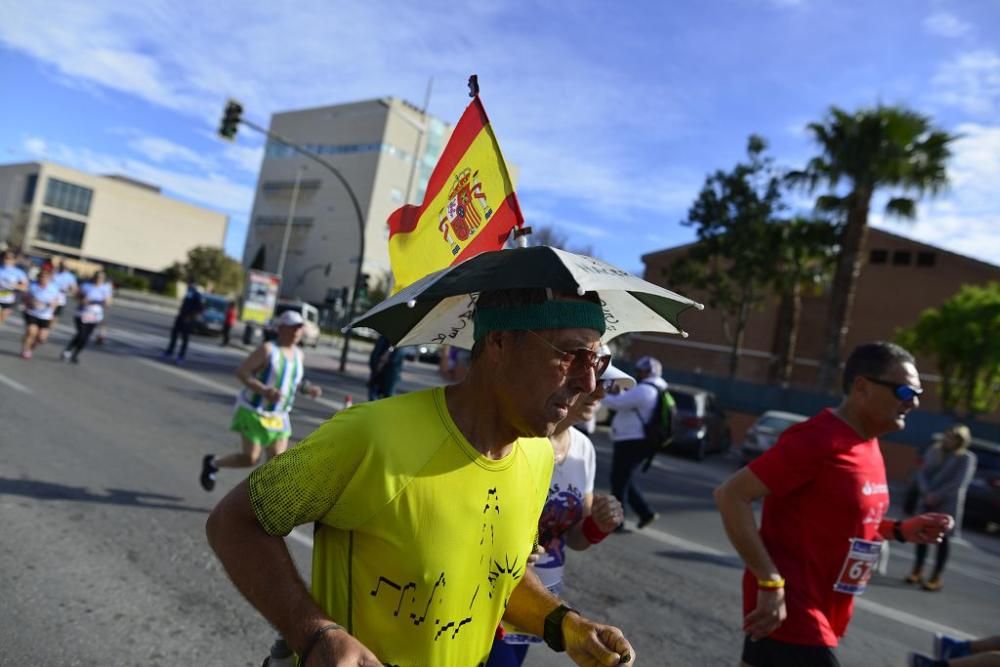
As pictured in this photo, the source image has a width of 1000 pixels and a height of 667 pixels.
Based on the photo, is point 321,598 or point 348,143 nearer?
point 321,598

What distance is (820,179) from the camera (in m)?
21.5

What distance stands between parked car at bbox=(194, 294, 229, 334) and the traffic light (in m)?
9.09

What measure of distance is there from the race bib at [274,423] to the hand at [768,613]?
174 inches

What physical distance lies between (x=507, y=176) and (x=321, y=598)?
122cm

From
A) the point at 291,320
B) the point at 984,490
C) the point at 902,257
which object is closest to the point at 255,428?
the point at 291,320

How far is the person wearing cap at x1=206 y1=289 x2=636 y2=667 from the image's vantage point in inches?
57.9

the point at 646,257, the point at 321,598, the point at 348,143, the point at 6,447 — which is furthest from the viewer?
the point at 348,143

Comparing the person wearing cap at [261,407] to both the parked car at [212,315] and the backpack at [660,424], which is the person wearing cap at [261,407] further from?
the parked car at [212,315]

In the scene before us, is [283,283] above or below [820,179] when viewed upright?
below

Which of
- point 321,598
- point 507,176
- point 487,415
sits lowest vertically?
point 321,598

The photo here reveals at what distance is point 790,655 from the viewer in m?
2.72

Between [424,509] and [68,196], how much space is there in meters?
92.8

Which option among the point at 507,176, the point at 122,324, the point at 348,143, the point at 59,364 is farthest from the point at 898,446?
the point at 348,143

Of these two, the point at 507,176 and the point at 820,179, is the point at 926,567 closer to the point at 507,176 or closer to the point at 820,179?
the point at 507,176
